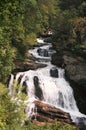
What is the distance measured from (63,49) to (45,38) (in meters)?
9.37

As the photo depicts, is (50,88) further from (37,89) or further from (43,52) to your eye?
(43,52)

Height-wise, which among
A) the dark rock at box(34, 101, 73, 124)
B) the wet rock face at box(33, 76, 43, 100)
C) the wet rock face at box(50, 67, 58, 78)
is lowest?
the dark rock at box(34, 101, 73, 124)

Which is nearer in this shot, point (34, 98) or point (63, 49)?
point (34, 98)

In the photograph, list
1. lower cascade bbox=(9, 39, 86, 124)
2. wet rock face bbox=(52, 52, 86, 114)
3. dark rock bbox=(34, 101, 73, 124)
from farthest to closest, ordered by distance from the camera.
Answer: wet rock face bbox=(52, 52, 86, 114)
lower cascade bbox=(9, 39, 86, 124)
dark rock bbox=(34, 101, 73, 124)

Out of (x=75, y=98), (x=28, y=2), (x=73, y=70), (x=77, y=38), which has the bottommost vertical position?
(x=75, y=98)

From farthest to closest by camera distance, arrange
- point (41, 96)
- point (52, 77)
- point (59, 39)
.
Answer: point (59, 39) → point (52, 77) → point (41, 96)

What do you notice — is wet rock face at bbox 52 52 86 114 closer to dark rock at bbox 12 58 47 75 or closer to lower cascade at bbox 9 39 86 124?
lower cascade at bbox 9 39 86 124

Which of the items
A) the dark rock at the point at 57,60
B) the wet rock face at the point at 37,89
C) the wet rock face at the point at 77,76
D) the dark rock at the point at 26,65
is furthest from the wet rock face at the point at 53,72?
the wet rock face at the point at 37,89

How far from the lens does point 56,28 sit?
3803cm

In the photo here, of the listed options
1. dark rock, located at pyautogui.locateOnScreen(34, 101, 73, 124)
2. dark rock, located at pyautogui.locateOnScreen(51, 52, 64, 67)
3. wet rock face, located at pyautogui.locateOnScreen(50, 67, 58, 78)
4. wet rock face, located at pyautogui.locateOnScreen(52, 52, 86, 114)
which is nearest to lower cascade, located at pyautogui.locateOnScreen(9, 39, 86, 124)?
wet rock face, located at pyautogui.locateOnScreen(50, 67, 58, 78)

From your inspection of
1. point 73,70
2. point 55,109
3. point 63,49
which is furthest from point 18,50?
point 55,109

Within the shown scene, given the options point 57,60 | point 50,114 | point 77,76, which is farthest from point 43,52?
point 50,114

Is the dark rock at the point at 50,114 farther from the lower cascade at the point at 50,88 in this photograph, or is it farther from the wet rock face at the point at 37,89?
the wet rock face at the point at 37,89

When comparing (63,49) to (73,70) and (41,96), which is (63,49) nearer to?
(73,70)
